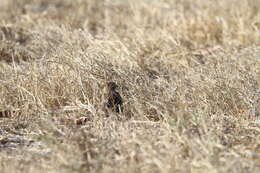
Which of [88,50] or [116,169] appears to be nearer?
[116,169]

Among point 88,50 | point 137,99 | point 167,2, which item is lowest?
point 137,99

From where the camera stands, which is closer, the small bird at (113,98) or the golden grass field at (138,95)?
the golden grass field at (138,95)

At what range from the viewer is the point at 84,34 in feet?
15.0

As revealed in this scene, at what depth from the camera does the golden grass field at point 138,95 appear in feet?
8.96

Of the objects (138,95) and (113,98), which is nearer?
(138,95)

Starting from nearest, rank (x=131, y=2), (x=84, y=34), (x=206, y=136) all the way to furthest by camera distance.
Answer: (x=206, y=136)
(x=84, y=34)
(x=131, y=2)

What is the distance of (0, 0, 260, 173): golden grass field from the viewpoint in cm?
273

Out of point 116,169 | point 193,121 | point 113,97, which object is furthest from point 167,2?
point 116,169

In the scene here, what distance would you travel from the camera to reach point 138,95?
3537 millimetres

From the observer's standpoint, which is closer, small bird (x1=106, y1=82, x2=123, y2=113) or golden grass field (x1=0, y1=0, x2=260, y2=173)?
golden grass field (x1=0, y1=0, x2=260, y2=173)

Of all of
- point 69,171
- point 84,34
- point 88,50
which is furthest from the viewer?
point 84,34

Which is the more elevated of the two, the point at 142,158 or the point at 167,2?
the point at 167,2

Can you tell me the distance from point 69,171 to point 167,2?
4.37 meters

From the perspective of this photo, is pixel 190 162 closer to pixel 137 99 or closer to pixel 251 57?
pixel 137 99
